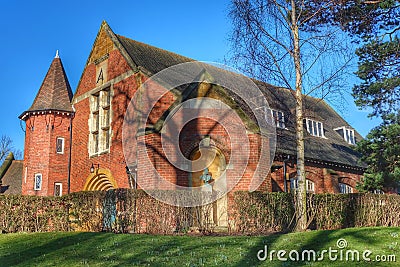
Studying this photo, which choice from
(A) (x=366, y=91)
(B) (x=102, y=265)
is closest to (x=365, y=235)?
(B) (x=102, y=265)

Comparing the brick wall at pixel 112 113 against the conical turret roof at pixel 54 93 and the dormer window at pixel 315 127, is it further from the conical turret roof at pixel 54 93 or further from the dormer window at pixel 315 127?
the dormer window at pixel 315 127

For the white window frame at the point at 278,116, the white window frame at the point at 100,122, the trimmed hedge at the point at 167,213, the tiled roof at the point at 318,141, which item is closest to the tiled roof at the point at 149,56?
the white window frame at the point at 100,122

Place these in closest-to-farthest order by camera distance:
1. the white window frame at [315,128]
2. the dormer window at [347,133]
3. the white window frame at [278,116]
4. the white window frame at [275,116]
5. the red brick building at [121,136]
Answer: the white window frame at [278,116] → the white window frame at [275,116] → the red brick building at [121,136] → the white window frame at [315,128] → the dormer window at [347,133]

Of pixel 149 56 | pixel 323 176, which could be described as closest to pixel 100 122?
pixel 149 56

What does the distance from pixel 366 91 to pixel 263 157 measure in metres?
6.26

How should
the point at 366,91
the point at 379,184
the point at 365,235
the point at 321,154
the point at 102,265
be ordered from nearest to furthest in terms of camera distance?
the point at 102,265 < the point at 365,235 < the point at 366,91 < the point at 379,184 < the point at 321,154

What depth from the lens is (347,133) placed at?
33469 millimetres

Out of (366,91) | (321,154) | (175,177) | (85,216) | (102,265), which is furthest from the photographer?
(321,154)

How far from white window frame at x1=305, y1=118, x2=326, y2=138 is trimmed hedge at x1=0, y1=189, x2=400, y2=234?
13037 mm

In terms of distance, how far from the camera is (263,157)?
1955 cm

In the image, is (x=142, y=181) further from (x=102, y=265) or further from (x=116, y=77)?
(x=102, y=265)

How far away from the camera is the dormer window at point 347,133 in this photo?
1300 inches

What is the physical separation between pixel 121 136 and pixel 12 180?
25.2 meters

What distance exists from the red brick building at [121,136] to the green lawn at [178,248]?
6.14 metres
